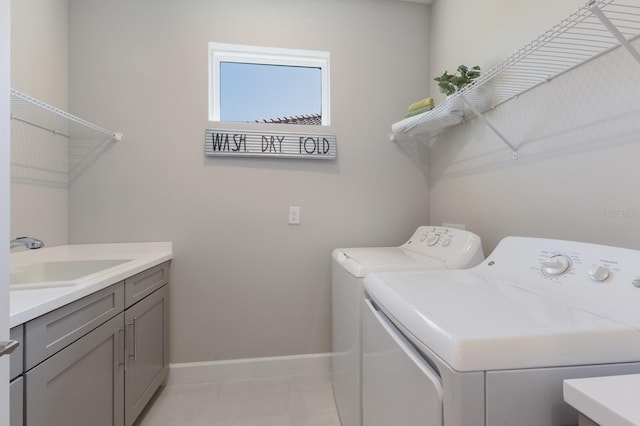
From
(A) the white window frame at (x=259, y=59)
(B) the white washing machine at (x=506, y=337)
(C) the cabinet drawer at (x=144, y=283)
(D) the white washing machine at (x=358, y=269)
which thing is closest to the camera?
(B) the white washing machine at (x=506, y=337)

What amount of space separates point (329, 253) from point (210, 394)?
3.80 feet

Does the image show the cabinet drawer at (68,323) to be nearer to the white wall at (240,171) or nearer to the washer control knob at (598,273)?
the white wall at (240,171)

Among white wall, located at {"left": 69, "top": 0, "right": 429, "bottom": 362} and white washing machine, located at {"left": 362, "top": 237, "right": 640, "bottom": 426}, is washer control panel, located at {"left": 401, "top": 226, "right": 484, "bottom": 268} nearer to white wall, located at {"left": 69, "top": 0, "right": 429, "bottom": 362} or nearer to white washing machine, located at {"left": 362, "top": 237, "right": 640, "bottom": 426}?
white washing machine, located at {"left": 362, "top": 237, "right": 640, "bottom": 426}

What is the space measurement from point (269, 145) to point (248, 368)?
4.99 feet

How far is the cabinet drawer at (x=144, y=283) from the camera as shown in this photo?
1.35 metres

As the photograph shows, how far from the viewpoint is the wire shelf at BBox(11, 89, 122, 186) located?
1.42m

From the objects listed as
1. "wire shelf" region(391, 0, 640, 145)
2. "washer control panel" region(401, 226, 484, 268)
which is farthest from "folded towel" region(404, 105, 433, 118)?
"washer control panel" region(401, 226, 484, 268)

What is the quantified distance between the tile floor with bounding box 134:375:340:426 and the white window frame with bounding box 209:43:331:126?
5.89 ft

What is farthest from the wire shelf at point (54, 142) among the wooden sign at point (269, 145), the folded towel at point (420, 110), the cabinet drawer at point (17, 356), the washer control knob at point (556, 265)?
the washer control knob at point (556, 265)

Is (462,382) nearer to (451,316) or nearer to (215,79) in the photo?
(451,316)

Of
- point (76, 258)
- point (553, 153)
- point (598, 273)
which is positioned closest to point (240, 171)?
point (76, 258)

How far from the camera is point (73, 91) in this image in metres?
1.78

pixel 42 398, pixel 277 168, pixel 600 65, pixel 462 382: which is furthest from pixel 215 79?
pixel 462 382

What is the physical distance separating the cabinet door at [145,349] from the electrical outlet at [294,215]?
900 mm
